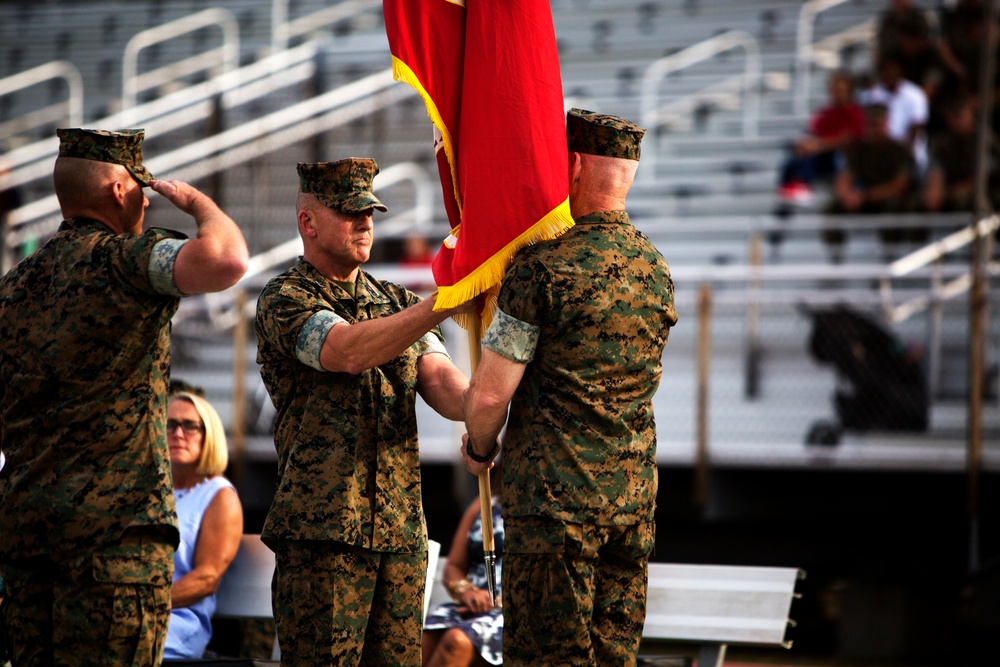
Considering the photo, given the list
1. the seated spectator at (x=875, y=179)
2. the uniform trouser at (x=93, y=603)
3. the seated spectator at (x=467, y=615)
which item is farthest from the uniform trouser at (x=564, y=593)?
the seated spectator at (x=875, y=179)

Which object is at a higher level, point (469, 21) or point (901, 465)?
point (469, 21)

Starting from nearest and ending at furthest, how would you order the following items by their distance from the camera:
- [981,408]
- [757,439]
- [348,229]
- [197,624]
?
1. [348,229]
2. [197,624]
3. [981,408]
4. [757,439]

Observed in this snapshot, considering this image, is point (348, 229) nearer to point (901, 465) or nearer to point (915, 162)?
point (901, 465)

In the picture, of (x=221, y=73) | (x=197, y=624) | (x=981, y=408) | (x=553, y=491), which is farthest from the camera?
(x=221, y=73)

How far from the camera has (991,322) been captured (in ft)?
25.4

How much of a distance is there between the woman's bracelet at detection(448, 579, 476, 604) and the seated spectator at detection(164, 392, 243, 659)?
84 centimetres

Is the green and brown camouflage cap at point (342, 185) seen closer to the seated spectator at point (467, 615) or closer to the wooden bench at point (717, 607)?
the seated spectator at point (467, 615)

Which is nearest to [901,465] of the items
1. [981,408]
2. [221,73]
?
[981,408]

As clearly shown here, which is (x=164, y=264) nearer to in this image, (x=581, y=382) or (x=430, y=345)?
(x=430, y=345)

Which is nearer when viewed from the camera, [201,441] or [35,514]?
[35,514]

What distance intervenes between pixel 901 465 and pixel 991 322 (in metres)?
1.00

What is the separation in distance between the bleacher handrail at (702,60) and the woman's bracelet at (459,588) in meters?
8.54

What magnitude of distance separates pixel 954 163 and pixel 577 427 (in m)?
7.40

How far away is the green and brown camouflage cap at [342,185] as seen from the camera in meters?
3.71
